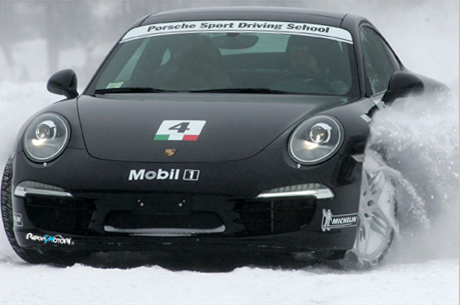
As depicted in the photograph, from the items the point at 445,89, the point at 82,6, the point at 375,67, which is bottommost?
the point at 82,6

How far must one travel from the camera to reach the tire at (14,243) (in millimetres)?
4832

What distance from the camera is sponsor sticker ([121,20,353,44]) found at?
5914 mm

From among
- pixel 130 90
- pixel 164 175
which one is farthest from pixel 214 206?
pixel 130 90

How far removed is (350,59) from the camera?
5.66 metres

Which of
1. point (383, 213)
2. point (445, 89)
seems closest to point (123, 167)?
point (383, 213)

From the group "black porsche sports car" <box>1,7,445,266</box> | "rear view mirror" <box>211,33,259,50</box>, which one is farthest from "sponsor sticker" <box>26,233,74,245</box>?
"rear view mirror" <box>211,33,259,50</box>

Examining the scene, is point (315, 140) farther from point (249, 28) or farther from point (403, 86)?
point (249, 28)

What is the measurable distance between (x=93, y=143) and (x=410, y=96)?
6.11 feet

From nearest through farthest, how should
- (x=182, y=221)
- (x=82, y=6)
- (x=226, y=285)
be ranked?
1. (x=226, y=285)
2. (x=182, y=221)
3. (x=82, y=6)

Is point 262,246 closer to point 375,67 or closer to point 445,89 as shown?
point 375,67

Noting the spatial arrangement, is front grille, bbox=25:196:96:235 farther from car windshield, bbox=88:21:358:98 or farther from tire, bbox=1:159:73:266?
car windshield, bbox=88:21:358:98

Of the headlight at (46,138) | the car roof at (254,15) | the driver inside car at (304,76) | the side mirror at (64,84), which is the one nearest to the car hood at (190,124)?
the headlight at (46,138)

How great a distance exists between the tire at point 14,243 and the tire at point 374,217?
1.46 m

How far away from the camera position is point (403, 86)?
5.35m
